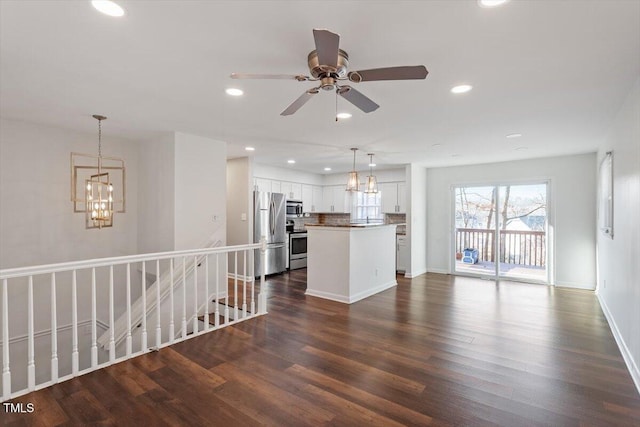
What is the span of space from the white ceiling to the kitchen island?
1.57 metres

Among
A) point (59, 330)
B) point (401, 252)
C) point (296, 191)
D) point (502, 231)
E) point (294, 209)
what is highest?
point (296, 191)

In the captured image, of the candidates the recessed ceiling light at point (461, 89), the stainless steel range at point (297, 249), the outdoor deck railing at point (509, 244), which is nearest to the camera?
the recessed ceiling light at point (461, 89)

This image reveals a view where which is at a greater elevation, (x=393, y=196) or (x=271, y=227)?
(x=393, y=196)

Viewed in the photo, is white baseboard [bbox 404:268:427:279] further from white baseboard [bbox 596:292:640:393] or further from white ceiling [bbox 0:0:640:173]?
white ceiling [bbox 0:0:640:173]

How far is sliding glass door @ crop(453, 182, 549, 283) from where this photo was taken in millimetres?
6184

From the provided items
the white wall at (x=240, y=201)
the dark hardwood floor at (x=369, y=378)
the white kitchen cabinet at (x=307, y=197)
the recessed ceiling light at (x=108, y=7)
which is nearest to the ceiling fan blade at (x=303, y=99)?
the recessed ceiling light at (x=108, y=7)

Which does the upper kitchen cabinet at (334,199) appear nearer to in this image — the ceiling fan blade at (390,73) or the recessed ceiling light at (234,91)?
the recessed ceiling light at (234,91)

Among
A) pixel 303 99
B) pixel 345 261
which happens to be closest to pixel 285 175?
pixel 345 261

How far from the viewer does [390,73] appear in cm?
185

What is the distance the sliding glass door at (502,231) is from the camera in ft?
20.3

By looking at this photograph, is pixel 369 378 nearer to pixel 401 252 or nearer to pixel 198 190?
pixel 198 190

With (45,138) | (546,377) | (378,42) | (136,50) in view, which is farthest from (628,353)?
(45,138)

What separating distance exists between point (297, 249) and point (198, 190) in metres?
3.27

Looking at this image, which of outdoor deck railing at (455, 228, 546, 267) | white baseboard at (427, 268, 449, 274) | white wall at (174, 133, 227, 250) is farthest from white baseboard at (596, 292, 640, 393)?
white wall at (174, 133, 227, 250)
